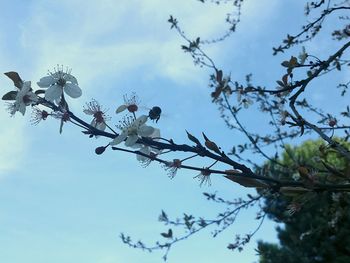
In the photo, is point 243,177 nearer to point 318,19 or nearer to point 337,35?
point 318,19

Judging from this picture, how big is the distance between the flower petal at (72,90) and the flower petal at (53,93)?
0.04m

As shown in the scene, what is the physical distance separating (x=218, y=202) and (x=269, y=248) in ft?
27.1

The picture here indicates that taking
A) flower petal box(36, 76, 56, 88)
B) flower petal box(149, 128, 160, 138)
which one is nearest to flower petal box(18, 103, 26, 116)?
flower petal box(36, 76, 56, 88)

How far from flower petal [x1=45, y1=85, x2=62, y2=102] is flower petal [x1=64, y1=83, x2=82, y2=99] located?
4 cm

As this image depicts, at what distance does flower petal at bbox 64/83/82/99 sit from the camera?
1.79 m

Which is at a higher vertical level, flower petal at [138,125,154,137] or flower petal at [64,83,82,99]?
flower petal at [64,83,82,99]

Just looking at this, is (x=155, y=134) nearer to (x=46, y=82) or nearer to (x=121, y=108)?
(x=121, y=108)

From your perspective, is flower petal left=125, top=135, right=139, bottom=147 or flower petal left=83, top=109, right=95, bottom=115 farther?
flower petal left=83, top=109, right=95, bottom=115

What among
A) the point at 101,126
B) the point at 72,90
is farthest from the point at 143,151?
the point at 72,90

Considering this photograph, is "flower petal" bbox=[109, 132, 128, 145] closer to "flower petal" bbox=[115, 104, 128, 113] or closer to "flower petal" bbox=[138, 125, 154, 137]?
"flower petal" bbox=[138, 125, 154, 137]

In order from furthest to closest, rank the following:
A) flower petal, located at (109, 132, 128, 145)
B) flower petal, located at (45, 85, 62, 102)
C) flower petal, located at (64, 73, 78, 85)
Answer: flower petal, located at (64, 73, 78, 85) → flower petal, located at (45, 85, 62, 102) → flower petal, located at (109, 132, 128, 145)

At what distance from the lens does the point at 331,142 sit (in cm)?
196

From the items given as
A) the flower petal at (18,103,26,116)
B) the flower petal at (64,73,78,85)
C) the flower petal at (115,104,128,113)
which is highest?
the flower petal at (64,73,78,85)

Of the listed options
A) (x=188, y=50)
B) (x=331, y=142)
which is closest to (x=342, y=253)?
(x=188, y=50)
